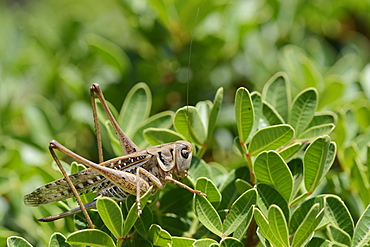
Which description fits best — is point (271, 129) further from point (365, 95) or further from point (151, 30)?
point (151, 30)

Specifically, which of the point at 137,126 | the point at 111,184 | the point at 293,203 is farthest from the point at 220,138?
the point at 293,203

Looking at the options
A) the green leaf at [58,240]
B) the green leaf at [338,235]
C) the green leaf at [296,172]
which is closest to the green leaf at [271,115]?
the green leaf at [296,172]

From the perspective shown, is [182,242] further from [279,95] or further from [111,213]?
[279,95]

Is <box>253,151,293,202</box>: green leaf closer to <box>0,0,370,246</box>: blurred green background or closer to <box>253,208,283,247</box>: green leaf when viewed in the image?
<box>253,208,283,247</box>: green leaf

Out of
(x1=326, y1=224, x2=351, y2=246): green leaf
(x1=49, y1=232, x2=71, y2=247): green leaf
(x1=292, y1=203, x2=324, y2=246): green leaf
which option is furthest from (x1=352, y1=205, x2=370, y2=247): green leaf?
(x1=49, y1=232, x2=71, y2=247): green leaf

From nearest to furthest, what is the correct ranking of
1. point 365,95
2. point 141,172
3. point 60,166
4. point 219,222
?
point 219,222 < point 60,166 < point 141,172 < point 365,95

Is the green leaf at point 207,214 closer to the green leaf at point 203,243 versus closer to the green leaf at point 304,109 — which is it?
the green leaf at point 203,243
